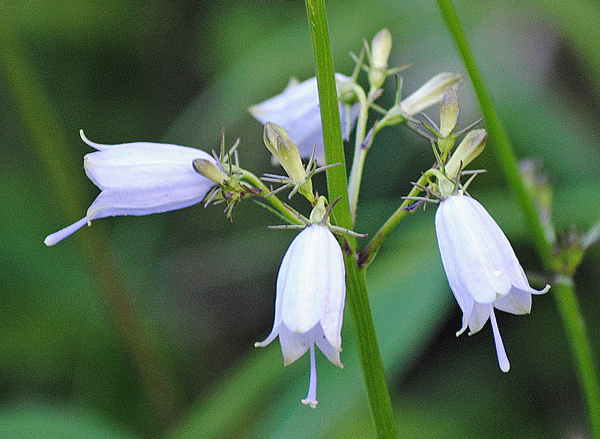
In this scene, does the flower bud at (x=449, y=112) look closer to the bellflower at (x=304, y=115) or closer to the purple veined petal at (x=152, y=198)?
the bellflower at (x=304, y=115)

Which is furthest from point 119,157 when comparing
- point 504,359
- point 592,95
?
point 592,95

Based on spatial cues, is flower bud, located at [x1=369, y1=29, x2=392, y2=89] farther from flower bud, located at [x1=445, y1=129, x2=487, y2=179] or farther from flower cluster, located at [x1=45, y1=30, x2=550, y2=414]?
flower bud, located at [x1=445, y1=129, x2=487, y2=179]

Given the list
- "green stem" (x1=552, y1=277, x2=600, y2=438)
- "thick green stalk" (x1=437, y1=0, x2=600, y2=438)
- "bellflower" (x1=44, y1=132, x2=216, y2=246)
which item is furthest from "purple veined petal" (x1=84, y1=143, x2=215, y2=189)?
"green stem" (x1=552, y1=277, x2=600, y2=438)

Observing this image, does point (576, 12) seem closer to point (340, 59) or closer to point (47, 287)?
point (340, 59)

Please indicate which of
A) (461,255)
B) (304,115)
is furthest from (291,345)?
(304,115)

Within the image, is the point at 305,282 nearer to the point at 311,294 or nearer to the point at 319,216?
the point at 311,294

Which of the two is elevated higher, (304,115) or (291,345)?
(304,115)
